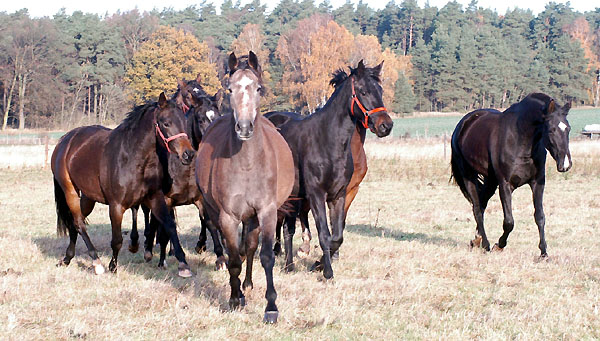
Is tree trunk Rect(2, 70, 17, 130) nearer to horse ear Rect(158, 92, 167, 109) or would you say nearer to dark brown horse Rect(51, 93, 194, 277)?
dark brown horse Rect(51, 93, 194, 277)

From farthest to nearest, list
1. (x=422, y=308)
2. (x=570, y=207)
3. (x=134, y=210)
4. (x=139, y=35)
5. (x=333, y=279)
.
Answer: (x=139, y=35) → (x=570, y=207) → (x=134, y=210) → (x=333, y=279) → (x=422, y=308)

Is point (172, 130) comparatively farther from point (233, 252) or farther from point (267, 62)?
point (267, 62)

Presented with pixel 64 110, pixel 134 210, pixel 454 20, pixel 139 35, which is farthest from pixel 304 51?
pixel 134 210

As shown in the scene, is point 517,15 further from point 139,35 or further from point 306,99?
point 139,35

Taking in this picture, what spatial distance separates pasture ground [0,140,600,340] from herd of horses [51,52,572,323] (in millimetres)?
319

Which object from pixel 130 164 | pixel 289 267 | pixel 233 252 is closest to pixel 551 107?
Result: pixel 289 267

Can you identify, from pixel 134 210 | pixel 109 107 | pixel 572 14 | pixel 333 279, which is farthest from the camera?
pixel 572 14

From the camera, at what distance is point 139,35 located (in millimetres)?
62781

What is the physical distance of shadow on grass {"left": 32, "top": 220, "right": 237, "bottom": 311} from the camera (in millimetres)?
6047

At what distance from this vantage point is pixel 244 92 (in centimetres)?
483

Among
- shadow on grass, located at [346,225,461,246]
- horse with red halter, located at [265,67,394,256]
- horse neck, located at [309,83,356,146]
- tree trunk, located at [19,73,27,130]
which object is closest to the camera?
horse with red halter, located at [265,67,394,256]

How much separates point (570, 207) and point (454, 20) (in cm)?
9283

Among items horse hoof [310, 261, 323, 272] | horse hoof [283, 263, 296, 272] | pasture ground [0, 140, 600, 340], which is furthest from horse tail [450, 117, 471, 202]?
horse hoof [283, 263, 296, 272]

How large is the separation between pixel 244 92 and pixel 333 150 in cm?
215
